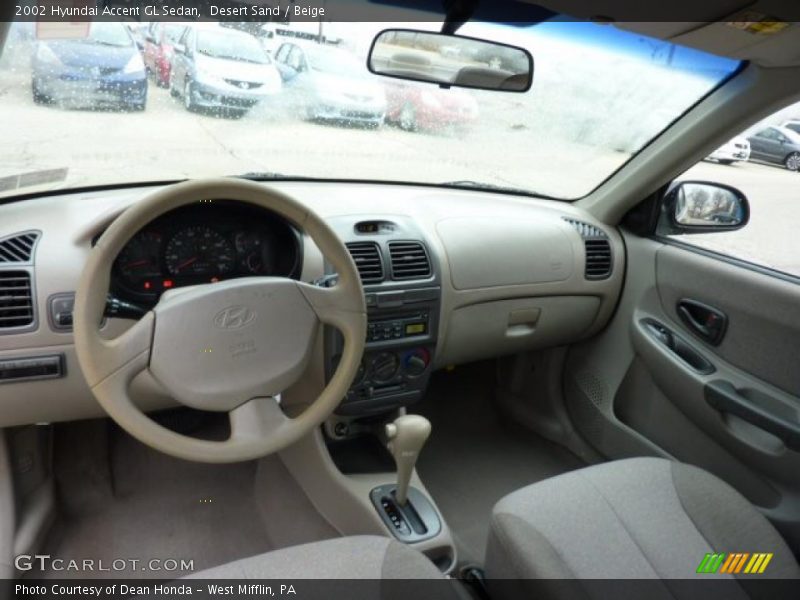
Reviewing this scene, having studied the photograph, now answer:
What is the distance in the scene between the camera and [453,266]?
2.26 metres

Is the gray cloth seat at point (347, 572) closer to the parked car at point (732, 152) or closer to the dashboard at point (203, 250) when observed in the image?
the dashboard at point (203, 250)

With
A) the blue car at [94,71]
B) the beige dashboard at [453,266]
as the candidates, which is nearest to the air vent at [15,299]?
the beige dashboard at [453,266]

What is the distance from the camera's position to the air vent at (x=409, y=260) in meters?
2.10

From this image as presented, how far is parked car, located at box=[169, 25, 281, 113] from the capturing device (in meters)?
2.35

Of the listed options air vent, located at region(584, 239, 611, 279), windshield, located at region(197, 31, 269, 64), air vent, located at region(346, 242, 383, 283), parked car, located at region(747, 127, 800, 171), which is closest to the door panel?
air vent, located at region(584, 239, 611, 279)

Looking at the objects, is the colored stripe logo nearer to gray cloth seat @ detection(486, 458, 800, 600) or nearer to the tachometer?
gray cloth seat @ detection(486, 458, 800, 600)

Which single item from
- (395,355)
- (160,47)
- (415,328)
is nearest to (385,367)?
(395,355)

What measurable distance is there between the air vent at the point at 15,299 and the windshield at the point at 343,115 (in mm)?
387

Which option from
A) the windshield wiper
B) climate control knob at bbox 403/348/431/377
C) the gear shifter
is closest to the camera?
the gear shifter

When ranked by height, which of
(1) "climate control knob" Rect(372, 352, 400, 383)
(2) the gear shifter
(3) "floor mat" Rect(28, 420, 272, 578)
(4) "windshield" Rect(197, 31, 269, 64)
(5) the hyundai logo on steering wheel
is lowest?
(3) "floor mat" Rect(28, 420, 272, 578)

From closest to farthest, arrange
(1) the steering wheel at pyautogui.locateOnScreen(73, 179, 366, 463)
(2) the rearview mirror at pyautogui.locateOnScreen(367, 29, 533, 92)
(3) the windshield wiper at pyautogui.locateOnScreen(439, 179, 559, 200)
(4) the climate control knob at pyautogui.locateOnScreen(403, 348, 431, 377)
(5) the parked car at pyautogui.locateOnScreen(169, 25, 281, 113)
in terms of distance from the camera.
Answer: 1. (1) the steering wheel at pyautogui.locateOnScreen(73, 179, 366, 463)
2. (2) the rearview mirror at pyautogui.locateOnScreen(367, 29, 533, 92)
3. (4) the climate control knob at pyautogui.locateOnScreen(403, 348, 431, 377)
4. (5) the parked car at pyautogui.locateOnScreen(169, 25, 281, 113)
5. (3) the windshield wiper at pyautogui.locateOnScreen(439, 179, 559, 200)

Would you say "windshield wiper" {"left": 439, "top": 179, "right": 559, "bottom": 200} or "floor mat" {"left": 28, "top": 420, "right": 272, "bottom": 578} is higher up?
"windshield wiper" {"left": 439, "top": 179, "right": 559, "bottom": 200}

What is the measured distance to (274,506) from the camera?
2.38 meters

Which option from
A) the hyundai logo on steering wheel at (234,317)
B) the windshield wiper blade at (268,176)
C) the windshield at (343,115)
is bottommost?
the hyundai logo on steering wheel at (234,317)
